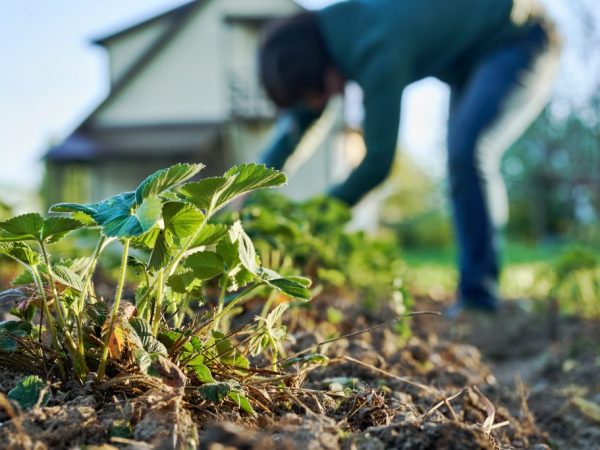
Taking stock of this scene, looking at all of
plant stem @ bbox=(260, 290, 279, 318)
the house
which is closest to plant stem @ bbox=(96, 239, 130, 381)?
plant stem @ bbox=(260, 290, 279, 318)

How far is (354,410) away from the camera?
3.25 feet

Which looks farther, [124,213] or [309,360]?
[309,360]

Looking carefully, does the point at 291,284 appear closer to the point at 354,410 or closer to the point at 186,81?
the point at 354,410

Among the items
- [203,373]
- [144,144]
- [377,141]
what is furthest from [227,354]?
[144,144]

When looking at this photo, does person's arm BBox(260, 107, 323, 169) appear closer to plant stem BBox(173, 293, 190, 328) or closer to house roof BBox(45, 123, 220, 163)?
plant stem BBox(173, 293, 190, 328)

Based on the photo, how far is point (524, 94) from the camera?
3.21m

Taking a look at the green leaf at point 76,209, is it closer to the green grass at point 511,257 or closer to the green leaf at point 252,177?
the green leaf at point 252,177

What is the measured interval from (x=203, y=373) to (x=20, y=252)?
1.02 feet

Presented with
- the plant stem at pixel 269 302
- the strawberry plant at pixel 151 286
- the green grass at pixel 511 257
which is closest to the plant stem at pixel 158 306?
the strawberry plant at pixel 151 286

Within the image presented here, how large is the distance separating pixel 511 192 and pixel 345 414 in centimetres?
2095

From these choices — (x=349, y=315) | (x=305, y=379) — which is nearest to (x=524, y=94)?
(x=349, y=315)

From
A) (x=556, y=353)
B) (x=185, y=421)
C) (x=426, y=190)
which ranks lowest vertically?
(x=426, y=190)

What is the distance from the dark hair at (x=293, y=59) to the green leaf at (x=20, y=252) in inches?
78.7

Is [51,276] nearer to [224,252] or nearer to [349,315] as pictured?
[224,252]
